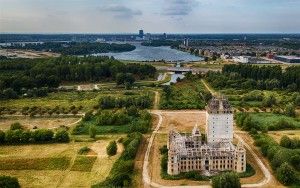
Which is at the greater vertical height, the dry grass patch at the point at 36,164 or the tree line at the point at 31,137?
the tree line at the point at 31,137

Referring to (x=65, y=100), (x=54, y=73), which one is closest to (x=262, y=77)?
(x=65, y=100)

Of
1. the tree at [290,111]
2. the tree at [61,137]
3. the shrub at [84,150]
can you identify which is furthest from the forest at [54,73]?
the tree at [290,111]

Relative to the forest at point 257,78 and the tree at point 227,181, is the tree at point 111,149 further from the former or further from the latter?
the forest at point 257,78

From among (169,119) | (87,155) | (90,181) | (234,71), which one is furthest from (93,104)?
(234,71)

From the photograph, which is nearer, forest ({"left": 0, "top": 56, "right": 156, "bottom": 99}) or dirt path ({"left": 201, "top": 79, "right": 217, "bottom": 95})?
dirt path ({"left": 201, "top": 79, "right": 217, "bottom": 95})

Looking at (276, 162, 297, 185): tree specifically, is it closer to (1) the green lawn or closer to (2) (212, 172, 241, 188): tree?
(2) (212, 172, 241, 188): tree

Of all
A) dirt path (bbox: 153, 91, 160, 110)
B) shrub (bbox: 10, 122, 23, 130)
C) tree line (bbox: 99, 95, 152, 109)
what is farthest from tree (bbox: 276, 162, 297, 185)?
shrub (bbox: 10, 122, 23, 130)

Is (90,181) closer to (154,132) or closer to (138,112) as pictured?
(154,132)
